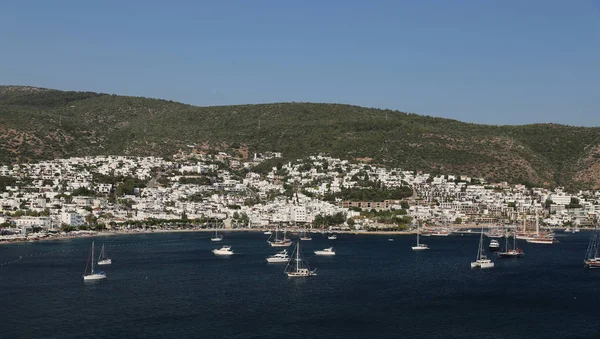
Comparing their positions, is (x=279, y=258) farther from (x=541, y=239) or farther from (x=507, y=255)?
(x=541, y=239)

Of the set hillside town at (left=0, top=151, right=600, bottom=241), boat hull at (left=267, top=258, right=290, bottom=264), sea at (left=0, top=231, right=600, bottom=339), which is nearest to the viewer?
sea at (left=0, top=231, right=600, bottom=339)

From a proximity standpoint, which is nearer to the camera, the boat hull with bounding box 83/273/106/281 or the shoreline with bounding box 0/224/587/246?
the boat hull with bounding box 83/273/106/281

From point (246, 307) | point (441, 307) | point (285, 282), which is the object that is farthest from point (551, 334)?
point (285, 282)

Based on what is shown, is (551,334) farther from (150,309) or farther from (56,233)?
(56,233)

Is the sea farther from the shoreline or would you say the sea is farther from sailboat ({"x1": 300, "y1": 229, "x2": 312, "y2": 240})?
sailboat ({"x1": 300, "y1": 229, "x2": 312, "y2": 240})

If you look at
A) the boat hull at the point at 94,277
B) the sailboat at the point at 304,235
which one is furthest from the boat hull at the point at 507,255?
the boat hull at the point at 94,277

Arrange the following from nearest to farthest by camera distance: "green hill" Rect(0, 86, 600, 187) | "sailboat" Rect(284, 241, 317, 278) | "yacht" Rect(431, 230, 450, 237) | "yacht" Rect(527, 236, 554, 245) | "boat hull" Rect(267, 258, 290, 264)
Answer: "sailboat" Rect(284, 241, 317, 278), "boat hull" Rect(267, 258, 290, 264), "yacht" Rect(527, 236, 554, 245), "yacht" Rect(431, 230, 450, 237), "green hill" Rect(0, 86, 600, 187)

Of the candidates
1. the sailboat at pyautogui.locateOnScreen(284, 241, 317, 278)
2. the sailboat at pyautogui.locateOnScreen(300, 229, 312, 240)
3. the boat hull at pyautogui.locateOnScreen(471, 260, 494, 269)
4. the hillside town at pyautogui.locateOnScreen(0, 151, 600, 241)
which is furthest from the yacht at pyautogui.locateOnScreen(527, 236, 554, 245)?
the sailboat at pyautogui.locateOnScreen(284, 241, 317, 278)
